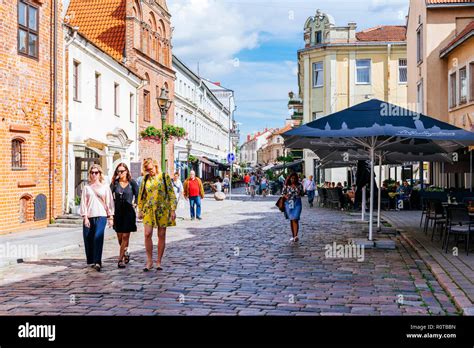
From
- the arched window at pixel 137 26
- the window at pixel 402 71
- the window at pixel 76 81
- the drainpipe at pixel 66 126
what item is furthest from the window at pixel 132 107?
the window at pixel 402 71

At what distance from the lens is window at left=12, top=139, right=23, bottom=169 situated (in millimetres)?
15891

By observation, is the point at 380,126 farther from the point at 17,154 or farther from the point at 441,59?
the point at 441,59

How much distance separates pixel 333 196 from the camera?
2791cm

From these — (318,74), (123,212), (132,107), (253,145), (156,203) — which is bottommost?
(123,212)

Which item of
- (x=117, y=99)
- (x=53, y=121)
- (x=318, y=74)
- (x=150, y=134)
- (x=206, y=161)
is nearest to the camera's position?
(x=53, y=121)

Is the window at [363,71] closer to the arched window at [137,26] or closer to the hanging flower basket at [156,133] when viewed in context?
the hanging flower basket at [156,133]

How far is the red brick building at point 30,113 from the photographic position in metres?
15.2

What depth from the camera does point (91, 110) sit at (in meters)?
22.0

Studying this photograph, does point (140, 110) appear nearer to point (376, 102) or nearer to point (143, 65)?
point (143, 65)

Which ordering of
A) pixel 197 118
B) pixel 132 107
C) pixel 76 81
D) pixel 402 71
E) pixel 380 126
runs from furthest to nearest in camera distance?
pixel 197 118 < pixel 402 71 < pixel 132 107 < pixel 76 81 < pixel 380 126

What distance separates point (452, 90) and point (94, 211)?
2054 centimetres

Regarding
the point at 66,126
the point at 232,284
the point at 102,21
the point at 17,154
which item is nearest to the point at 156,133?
the point at 102,21

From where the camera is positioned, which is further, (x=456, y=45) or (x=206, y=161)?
(x=206, y=161)
